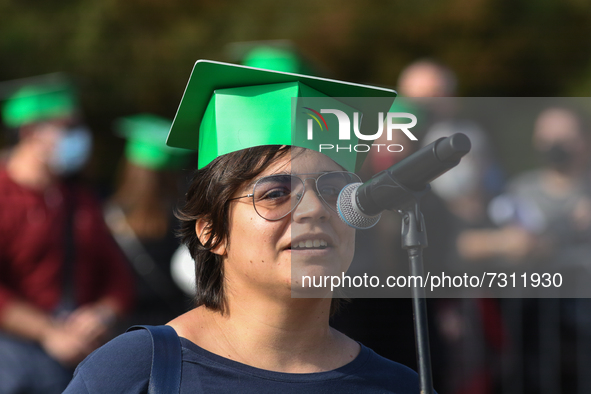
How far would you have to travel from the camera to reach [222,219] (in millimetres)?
1951

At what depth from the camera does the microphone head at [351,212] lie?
5.24 ft

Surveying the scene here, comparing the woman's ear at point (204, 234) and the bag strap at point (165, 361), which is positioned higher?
the woman's ear at point (204, 234)

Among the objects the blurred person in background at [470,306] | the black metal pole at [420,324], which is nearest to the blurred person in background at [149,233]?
the blurred person in background at [470,306]

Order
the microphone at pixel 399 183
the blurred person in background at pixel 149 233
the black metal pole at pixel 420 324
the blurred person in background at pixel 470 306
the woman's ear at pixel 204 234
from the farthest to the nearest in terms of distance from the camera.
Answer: the blurred person in background at pixel 149 233 < the blurred person in background at pixel 470 306 < the woman's ear at pixel 204 234 < the black metal pole at pixel 420 324 < the microphone at pixel 399 183

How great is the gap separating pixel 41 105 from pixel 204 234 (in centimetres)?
257

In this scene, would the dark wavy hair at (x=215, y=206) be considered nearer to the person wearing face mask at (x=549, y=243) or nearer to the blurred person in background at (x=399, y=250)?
the blurred person in background at (x=399, y=250)

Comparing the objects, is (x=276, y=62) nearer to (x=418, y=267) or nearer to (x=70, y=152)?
(x=70, y=152)

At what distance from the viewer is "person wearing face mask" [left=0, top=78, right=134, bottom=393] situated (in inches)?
148

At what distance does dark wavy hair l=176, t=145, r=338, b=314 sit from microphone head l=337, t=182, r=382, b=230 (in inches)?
10.6

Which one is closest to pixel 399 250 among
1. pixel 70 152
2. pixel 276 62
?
pixel 276 62

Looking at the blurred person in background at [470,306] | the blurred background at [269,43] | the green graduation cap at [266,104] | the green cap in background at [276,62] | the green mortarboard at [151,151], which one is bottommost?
the blurred person in background at [470,306]

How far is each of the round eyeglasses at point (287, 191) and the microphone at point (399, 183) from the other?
0.42ft

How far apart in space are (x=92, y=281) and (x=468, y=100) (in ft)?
8.66

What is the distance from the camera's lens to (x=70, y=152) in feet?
13.9
